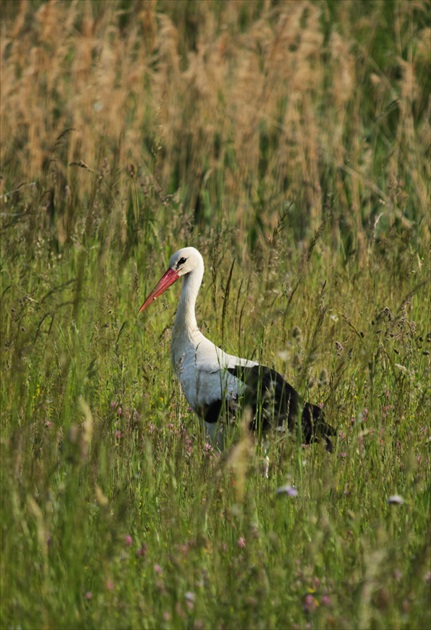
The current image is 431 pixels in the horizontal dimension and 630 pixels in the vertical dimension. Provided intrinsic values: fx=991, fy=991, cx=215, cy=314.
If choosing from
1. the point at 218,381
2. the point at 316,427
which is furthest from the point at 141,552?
the point at 218,381

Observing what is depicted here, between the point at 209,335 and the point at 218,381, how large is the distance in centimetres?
72

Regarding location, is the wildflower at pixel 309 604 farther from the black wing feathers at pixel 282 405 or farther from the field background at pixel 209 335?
the black wing feathers at pixel 282 405

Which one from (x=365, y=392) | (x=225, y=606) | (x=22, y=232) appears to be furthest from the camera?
(x=22, y=232)

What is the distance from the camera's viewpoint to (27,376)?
3.54m

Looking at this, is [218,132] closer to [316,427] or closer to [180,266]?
[180,266]

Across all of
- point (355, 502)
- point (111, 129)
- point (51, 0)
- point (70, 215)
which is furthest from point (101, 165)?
point (355, 502)

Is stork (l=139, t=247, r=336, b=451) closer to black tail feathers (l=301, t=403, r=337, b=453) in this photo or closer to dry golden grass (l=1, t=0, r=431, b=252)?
black tail feathers (l=301, t=403, r=337, b=453)

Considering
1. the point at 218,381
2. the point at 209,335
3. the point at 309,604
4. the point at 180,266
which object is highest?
the point at 309,604

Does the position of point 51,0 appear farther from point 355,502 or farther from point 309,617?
point 309,617

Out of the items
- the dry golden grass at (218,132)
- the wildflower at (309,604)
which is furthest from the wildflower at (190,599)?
the dry golden grass at (218,132)

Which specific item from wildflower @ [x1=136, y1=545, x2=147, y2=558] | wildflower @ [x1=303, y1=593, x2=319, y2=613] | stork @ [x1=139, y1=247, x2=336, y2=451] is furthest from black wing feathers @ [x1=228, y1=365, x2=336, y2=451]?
wildflower @ [x1=303, y1=593, x2=319, y2=613]

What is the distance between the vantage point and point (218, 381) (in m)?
3.67

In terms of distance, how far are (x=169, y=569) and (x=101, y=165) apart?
119 inches

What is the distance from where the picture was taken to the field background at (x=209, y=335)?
198 cm
